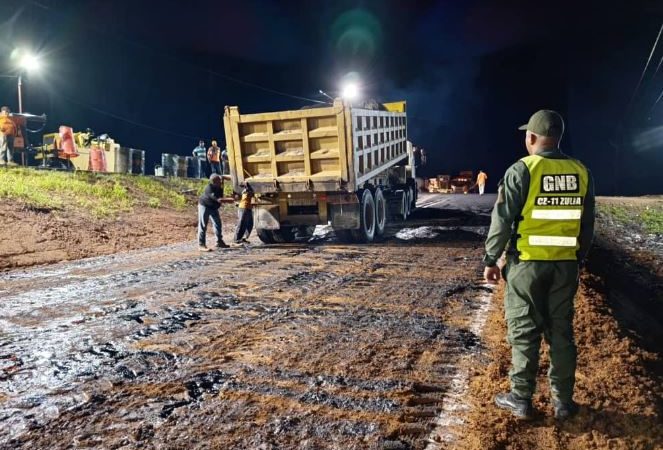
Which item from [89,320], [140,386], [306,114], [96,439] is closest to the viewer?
[96,439]

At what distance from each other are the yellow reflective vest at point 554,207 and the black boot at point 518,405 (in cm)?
79

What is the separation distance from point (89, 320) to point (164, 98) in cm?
3734

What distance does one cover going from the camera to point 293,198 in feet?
28.9

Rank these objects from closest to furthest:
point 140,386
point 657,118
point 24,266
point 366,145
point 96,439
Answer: point 96,439, point 140,386, point 24,266, point 366,145, point 657,118

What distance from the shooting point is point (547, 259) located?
254 cm

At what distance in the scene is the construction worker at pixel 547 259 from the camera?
2527mm

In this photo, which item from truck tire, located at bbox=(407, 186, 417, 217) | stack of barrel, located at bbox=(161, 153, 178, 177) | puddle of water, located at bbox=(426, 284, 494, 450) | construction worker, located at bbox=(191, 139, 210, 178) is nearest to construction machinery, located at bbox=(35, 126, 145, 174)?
stack of barrel, located at bbox=(161, 153, 178, 177)

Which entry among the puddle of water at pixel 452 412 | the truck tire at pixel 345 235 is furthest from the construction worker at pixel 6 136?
the puddle of water at pixel 452 412

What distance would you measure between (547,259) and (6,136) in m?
15.7

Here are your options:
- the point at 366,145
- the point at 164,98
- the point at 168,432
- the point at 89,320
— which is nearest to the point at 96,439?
the point at 168,432

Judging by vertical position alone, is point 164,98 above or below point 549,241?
above

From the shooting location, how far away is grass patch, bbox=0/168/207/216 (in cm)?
1082

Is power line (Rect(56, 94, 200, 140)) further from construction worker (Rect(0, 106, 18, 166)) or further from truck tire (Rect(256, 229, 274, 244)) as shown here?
truck tire (Rect(256, 229, 274, 244))

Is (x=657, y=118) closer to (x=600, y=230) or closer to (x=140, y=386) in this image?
(x=600, y=230)
